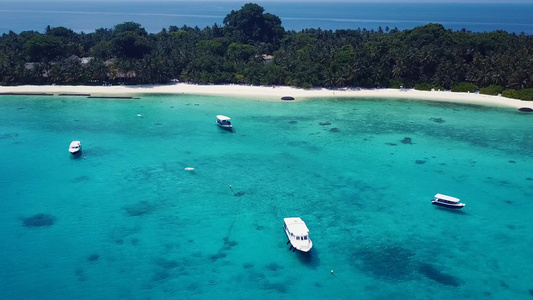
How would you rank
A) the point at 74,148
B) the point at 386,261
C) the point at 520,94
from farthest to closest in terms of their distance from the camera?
the point at 520,94, the point at 74,148, the point at 386,261

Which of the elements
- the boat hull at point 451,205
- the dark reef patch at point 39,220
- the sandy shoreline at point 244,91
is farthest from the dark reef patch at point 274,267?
the sandy shoreline at point 244,91

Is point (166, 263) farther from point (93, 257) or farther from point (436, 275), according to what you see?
point (436, 275)

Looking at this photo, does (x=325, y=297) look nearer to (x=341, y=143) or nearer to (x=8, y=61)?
(x=341, y=143)

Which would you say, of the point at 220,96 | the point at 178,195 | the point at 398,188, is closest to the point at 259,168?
the point at 178,195

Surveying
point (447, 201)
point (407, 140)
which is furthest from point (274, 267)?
point (407, 140)

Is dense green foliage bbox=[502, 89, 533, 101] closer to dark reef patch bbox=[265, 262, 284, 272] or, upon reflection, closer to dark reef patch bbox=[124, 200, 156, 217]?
dark reef patch bbox=[265, 262, 284, 272]

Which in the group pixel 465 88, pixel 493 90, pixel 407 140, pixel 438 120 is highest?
pixel 493 90

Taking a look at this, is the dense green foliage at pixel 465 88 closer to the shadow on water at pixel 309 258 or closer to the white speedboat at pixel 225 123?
the white speedboat at pixel 225 123
